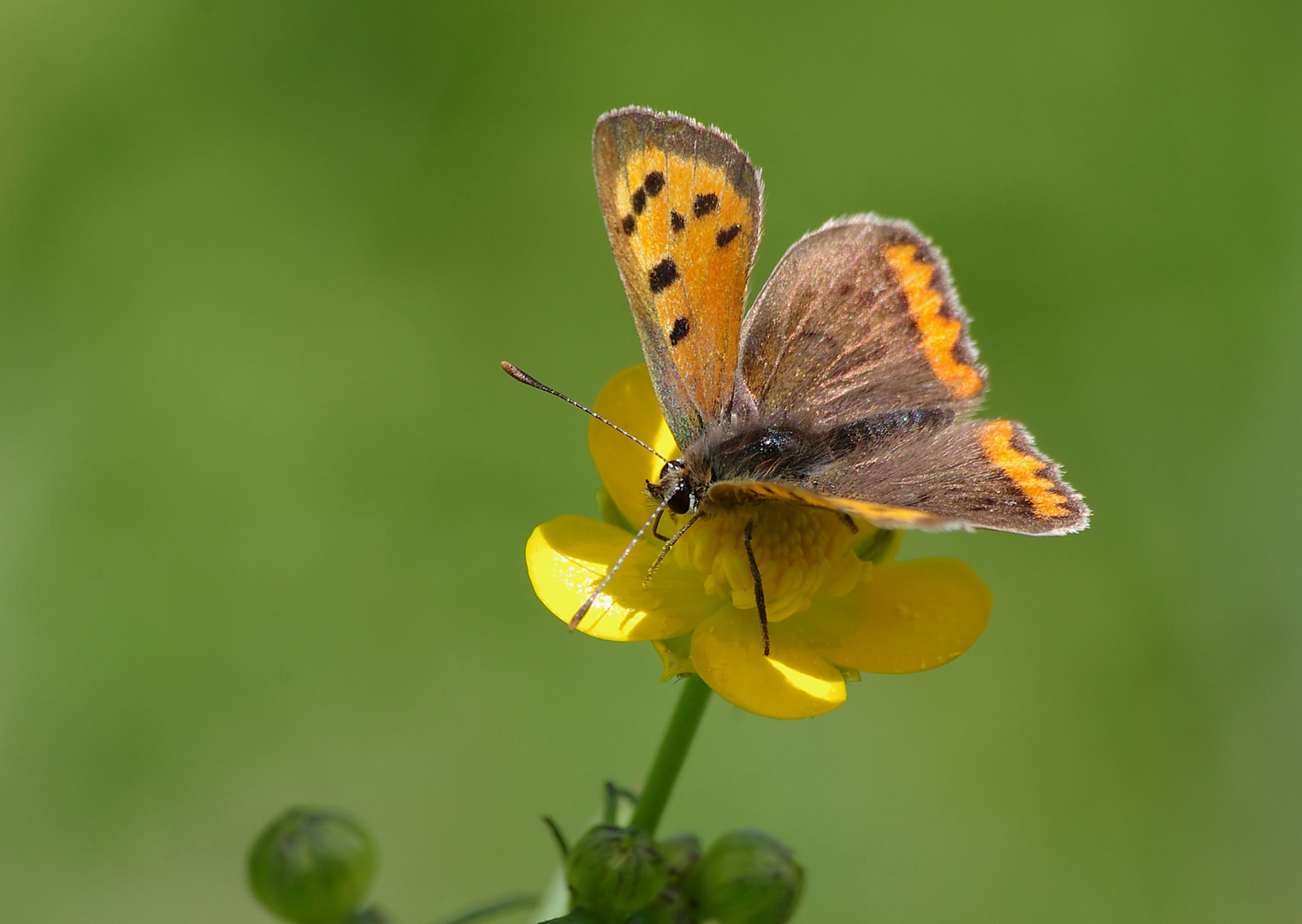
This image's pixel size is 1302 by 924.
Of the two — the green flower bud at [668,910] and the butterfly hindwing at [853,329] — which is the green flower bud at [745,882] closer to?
the green flower bud at [668,910]

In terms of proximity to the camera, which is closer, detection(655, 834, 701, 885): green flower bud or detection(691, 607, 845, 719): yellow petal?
detection(691, 607, 845, 719): yellow petal

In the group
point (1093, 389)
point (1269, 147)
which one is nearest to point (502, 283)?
point (1093, 389)

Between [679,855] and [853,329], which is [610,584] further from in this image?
[853,329]

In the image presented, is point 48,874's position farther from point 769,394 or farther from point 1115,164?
point 1115,164

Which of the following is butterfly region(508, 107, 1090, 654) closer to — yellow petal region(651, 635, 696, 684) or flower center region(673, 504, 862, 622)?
flower center region(673, 504, 862, 622)

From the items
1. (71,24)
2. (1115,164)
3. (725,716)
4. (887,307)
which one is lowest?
(725,716)

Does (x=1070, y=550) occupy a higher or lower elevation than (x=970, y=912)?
higher

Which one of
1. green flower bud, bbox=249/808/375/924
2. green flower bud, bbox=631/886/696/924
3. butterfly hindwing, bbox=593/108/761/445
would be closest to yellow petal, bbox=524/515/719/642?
butterfly hindwing, bbox=593/108/761/445
